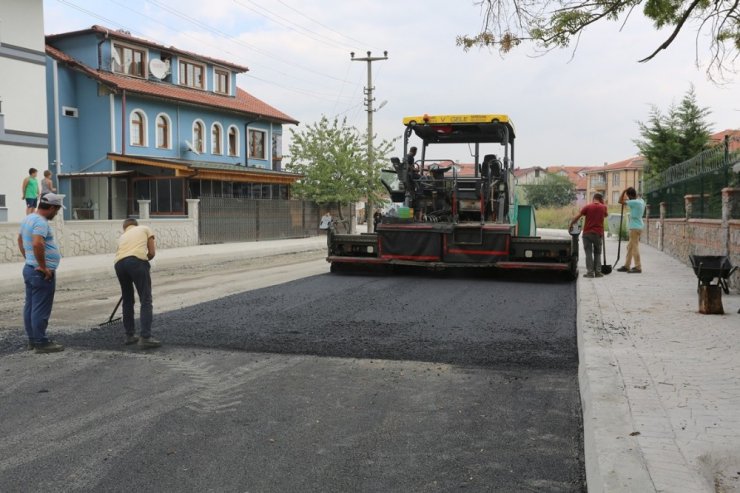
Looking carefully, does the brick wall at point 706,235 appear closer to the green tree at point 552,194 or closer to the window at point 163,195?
the window at point 163,195

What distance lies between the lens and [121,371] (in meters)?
6.26

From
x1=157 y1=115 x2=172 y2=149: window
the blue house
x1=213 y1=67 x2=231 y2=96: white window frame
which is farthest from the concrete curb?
x1=213 y1=67 x2=231 y2=96: white window frame

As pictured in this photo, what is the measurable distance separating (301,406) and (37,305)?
11.3 ft

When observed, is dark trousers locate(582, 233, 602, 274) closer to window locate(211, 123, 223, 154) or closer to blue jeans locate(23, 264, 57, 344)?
blue jeans locate(23, 264, 57, 344)

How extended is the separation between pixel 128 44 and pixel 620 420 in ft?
A: 103

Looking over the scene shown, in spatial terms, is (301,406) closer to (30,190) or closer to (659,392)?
(659,392)

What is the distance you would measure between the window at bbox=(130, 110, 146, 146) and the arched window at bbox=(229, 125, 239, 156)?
579cm

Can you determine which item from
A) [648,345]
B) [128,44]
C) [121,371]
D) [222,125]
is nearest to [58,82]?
[128,44]

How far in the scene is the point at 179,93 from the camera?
32750 millimetres

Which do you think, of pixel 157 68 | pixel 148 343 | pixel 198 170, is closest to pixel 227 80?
Result: pixel 157 68

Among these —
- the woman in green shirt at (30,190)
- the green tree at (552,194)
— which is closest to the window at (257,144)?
the woman in green shirt at (30,190)

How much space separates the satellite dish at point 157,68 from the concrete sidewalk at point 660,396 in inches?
1069

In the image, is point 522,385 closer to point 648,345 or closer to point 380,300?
point 648,345

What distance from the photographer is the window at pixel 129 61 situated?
3089cm
